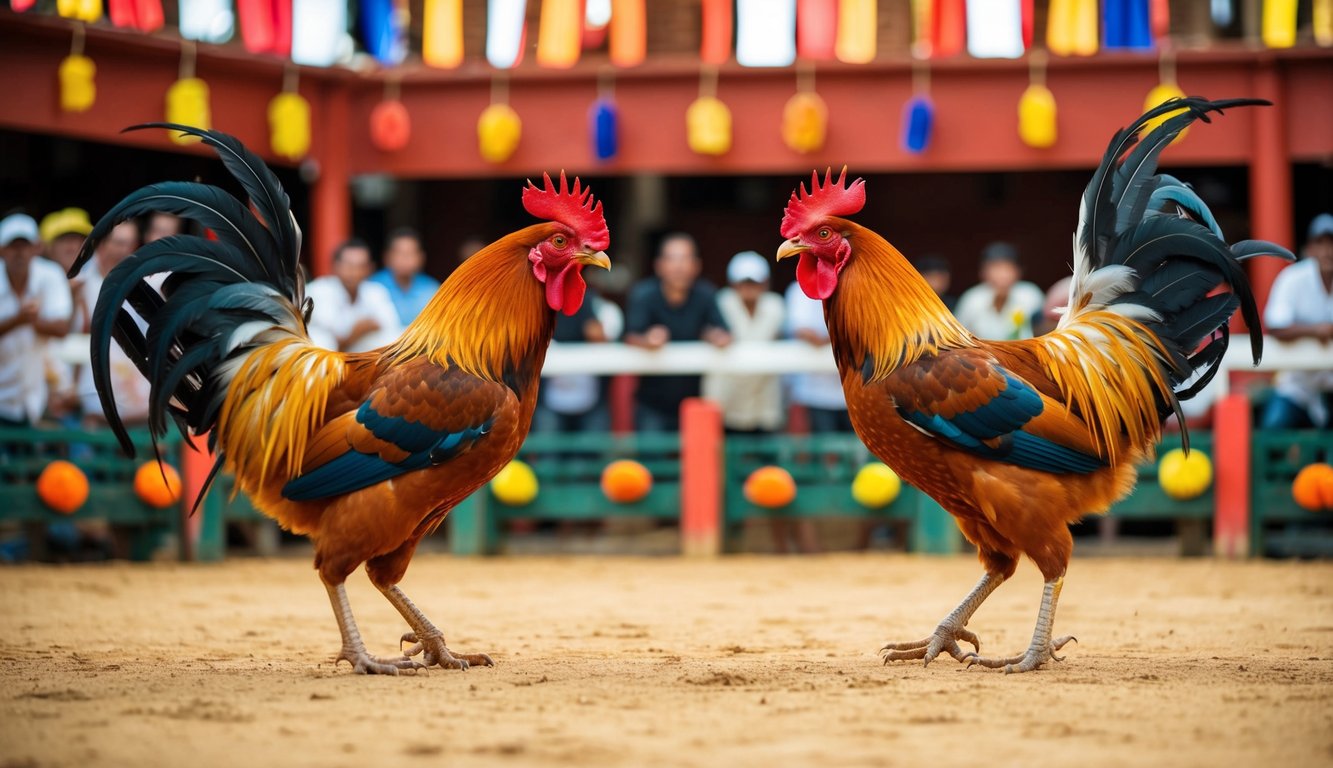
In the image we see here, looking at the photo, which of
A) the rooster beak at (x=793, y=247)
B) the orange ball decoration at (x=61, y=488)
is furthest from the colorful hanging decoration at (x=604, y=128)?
the rooster beak at (x=793, y=247)

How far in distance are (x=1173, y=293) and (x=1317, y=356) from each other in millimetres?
4700

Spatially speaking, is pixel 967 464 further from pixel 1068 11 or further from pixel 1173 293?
pixel 1068 11

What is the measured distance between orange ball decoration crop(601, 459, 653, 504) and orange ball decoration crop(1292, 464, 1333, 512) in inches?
177

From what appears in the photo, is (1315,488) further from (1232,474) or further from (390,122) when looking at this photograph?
(390,122)

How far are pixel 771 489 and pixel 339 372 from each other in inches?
206

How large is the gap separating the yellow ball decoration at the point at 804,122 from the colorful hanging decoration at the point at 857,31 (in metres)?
0.52

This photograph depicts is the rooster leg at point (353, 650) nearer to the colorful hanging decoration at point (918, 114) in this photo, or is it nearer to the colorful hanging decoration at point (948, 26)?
the colorful hanging decoration at point (918, 114)

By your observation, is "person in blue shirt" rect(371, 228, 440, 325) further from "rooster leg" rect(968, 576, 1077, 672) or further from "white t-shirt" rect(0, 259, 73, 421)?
"rooster leg" rect(968, 576, 1077, 672)

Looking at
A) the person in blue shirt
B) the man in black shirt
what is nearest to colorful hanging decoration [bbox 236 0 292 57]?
the person in blue shirt

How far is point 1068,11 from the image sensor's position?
42.0ft

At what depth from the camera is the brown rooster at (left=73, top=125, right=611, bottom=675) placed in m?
5.43

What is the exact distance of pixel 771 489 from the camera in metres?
10.5

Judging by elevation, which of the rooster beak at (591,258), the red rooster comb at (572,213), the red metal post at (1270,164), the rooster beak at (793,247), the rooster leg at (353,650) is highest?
the red metal post at (1270,164)

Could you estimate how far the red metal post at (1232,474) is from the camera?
10102 mm
